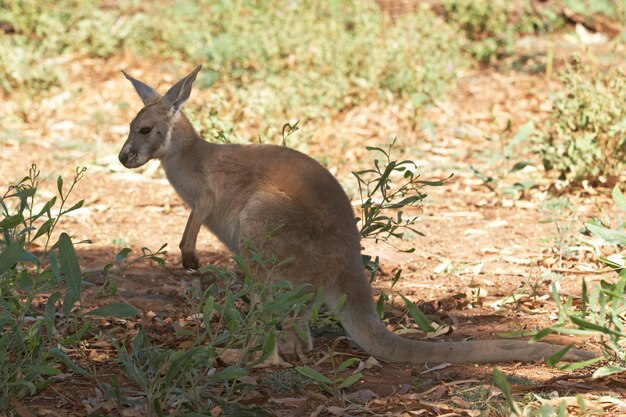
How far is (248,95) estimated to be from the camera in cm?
873

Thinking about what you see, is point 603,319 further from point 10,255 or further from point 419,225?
point 419,225

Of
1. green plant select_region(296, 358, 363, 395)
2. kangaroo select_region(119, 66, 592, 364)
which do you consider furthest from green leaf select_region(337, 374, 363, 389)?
kangaroo select_region(119, 66, 592, 364)

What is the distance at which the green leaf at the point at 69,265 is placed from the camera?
346cm

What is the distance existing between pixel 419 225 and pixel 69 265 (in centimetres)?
375

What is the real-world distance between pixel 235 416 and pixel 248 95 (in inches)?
225

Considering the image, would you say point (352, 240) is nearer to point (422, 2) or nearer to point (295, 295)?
point (295, 295)

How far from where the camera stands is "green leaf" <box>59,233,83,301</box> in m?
3.46

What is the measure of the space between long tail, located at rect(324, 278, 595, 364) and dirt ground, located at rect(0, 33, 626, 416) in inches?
3.0

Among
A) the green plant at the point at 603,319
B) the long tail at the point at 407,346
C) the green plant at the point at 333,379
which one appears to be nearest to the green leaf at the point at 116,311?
the green plant at the point at 333,379

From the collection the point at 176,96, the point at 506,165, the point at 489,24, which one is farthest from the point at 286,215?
the point at 489,24

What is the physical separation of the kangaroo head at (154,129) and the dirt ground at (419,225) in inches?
29.8

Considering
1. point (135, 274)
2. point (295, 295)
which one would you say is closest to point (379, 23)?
point (135, 274)

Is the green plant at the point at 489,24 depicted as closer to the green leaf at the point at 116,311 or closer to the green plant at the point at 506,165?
the green plant at the point at 506,165

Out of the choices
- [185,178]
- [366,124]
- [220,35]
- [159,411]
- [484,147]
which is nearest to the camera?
[159,411]
